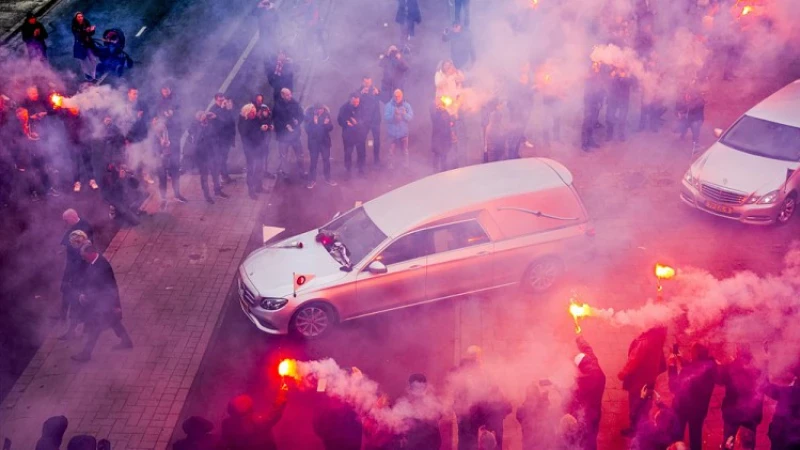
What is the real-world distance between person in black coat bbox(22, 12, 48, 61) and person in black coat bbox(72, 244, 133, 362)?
33.0 ft

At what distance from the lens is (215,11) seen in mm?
21625

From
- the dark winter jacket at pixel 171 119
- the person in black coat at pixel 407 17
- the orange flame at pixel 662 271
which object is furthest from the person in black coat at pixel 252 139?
the orange flame at pixel 662 271

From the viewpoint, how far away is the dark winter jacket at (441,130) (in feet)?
44.7

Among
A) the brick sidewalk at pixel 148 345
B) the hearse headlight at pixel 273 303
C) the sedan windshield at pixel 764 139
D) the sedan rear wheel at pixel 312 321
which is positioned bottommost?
the brick sidewalk at pixel 148 345

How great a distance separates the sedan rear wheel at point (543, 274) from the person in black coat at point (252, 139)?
19.1 ft

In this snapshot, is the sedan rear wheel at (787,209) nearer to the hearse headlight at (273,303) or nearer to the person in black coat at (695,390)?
the person in black coat at (695,390)

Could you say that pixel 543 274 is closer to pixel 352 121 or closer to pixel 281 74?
pixel 352 121

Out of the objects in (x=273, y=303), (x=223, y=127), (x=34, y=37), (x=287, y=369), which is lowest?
(x=273, y=303)

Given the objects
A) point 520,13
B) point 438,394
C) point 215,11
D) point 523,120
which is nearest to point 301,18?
point 215,11

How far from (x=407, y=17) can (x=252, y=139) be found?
834cm

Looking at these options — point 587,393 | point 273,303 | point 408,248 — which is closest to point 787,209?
point 587,393

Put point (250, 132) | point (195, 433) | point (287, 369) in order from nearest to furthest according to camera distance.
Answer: point (195, 433), point (287, 369), point (250, 132)

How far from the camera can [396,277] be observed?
32.2 feet

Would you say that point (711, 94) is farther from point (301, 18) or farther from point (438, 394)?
point (438, 394)
